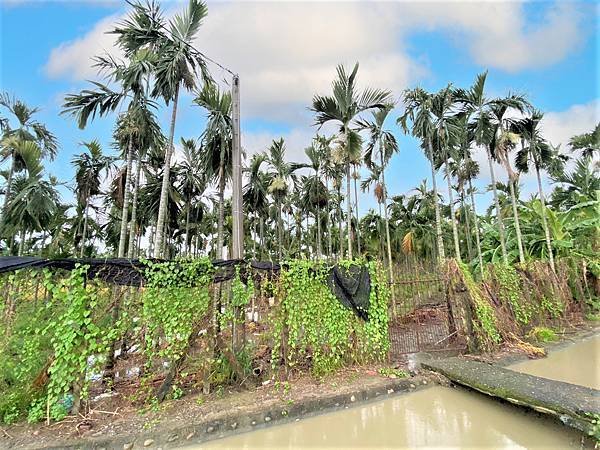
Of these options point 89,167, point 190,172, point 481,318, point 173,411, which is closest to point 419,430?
point 173,411

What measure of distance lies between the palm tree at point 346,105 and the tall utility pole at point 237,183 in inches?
133

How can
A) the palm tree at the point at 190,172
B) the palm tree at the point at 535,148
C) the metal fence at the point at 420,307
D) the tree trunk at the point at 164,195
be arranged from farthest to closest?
the palm tree at the point at 535,148, the palm tree at the point at 190,172, the tree trunk at the point at 164,195, the metal fence at the point at 420,307

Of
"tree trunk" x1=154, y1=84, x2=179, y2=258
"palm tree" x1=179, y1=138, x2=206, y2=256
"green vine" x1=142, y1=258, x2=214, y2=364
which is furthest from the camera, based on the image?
"palm tree" x1=179, y1=138, x2=206, y2=256

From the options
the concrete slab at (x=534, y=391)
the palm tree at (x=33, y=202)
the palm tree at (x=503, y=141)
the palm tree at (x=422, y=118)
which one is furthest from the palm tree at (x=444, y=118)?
the palm tree at (x=33, y=202)

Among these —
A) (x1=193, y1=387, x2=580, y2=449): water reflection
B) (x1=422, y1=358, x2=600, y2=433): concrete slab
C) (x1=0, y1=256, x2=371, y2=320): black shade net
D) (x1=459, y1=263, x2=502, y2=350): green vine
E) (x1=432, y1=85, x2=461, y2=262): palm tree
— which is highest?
(x1=432, y1=85, x2=461, y2=262): palm tree

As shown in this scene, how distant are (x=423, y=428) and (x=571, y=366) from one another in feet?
13.8

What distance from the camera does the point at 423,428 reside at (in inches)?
154

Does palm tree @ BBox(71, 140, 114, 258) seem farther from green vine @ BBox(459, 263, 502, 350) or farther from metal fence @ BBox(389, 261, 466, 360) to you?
green vine @ BBox(459, 263, 502, 350)

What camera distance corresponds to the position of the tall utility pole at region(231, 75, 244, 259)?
18.0ft

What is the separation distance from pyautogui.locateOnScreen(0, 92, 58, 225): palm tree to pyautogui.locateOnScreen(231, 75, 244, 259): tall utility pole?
8.82 meters

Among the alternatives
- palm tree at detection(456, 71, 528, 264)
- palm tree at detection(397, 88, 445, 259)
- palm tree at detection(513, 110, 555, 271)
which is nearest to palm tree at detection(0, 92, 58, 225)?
palm tree at detection(397, 88, 445, 259)

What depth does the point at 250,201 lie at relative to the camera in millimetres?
15633

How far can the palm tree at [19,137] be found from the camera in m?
10.4

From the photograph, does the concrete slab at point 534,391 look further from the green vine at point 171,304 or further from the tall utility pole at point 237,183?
the green vine at point 171,304
